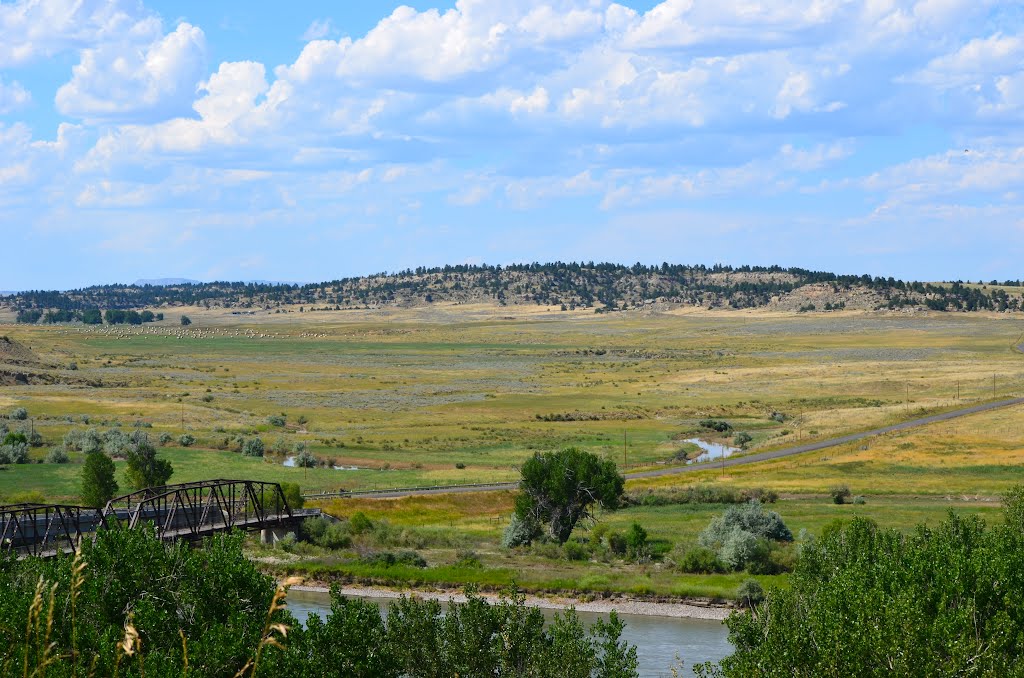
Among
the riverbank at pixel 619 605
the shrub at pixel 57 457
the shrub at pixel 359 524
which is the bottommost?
the riverbank at pixel 619 605

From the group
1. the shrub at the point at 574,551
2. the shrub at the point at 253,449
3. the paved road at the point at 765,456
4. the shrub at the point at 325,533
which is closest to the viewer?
the shrub at the point at 574,551

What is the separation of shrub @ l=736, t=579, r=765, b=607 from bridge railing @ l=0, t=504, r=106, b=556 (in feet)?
89.4

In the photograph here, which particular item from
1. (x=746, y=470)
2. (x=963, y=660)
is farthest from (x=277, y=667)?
(x=746, y=470)

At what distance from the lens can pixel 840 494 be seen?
77688 mm

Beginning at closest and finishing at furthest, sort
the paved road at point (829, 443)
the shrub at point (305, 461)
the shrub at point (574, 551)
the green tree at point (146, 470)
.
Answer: the shrub at point (574, 551), the green tree at point (146, 470), the paved road at point (829, 443), the shrub at point (305, 461)

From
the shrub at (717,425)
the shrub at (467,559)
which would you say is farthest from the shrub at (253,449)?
the shrub at (717,425)

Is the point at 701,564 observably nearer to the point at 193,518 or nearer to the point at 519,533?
the point at 519,533

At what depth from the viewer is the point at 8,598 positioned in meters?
24.1

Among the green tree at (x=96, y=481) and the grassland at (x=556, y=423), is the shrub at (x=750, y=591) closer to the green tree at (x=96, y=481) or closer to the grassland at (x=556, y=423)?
the grassland at (x=556, y=423)

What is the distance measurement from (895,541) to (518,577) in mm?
23105

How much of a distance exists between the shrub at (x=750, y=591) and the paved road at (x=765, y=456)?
27750 millimetres

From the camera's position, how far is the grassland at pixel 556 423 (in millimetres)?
73000

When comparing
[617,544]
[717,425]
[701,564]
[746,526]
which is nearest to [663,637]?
[701,564]

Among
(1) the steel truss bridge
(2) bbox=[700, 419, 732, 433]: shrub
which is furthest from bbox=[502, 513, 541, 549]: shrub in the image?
(2) bbox=[700, 419, 732, 433]: shrub
